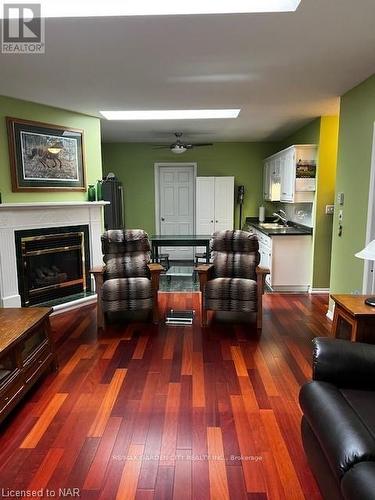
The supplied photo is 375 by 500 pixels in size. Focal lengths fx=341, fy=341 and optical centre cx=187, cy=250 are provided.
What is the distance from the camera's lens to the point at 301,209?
5.51 metres

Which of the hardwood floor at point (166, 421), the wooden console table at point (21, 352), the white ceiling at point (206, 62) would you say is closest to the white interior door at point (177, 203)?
the white ceiling at point (206, 62)

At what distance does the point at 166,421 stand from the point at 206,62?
262 centimetres

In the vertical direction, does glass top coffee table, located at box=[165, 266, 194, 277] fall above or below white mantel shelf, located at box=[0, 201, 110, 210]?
below

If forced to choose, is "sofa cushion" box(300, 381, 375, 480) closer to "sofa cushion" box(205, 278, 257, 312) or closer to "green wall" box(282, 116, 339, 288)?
"sofa cushion" box(205, 278, 257, 312)

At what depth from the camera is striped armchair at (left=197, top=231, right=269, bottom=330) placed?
3.60m

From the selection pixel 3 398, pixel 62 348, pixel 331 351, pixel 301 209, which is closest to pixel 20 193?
pixel 62 348

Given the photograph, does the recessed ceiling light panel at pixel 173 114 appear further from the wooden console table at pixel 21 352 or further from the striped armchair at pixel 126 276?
the wooden console table at pixel 21 352

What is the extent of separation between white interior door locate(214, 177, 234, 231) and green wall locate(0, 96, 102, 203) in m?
2.69

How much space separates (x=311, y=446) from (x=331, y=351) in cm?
46

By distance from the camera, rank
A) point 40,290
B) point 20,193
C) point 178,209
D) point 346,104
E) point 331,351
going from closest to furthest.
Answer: point 331,351
point 346,104
point 20,193
point 40,290
point 178,209

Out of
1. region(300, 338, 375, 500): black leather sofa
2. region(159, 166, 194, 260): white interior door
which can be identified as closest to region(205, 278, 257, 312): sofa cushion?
region(300, 338, 375, 500): black leather sofa

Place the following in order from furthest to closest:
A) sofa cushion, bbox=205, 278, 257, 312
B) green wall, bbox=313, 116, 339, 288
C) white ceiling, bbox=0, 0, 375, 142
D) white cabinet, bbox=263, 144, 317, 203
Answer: white cabinet, bbox=263, 144, 317, 203 < green wall, bbox=313, 116, 339, 288 < sofa cushion, bbox=205, 278, 257, 312 < white ceiling, bbox=0, 0, 375, 142

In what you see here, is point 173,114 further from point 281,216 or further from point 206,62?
point 281,216

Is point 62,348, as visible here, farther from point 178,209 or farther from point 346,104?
point 178,209
